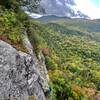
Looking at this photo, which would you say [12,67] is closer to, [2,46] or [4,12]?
[2,46]

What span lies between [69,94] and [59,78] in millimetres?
2950

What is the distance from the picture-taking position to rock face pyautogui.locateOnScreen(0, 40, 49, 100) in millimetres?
19906

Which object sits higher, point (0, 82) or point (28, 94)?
point (0, 82)

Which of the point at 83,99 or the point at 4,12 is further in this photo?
the point at 83,99

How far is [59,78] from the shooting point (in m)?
46.2

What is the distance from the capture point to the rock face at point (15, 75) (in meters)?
19.9

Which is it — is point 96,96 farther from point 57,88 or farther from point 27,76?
point 27,76

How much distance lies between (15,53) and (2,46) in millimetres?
1047

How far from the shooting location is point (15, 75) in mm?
21031

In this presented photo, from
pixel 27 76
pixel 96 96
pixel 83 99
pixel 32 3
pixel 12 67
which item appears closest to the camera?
pixel 12 67

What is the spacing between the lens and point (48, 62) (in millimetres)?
49844

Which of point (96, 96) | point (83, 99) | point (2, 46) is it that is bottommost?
point (96, 96)

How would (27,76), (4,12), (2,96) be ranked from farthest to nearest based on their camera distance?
(4,12) → (27,76) → (2,96)

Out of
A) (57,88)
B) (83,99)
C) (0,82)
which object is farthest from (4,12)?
(83,99)
